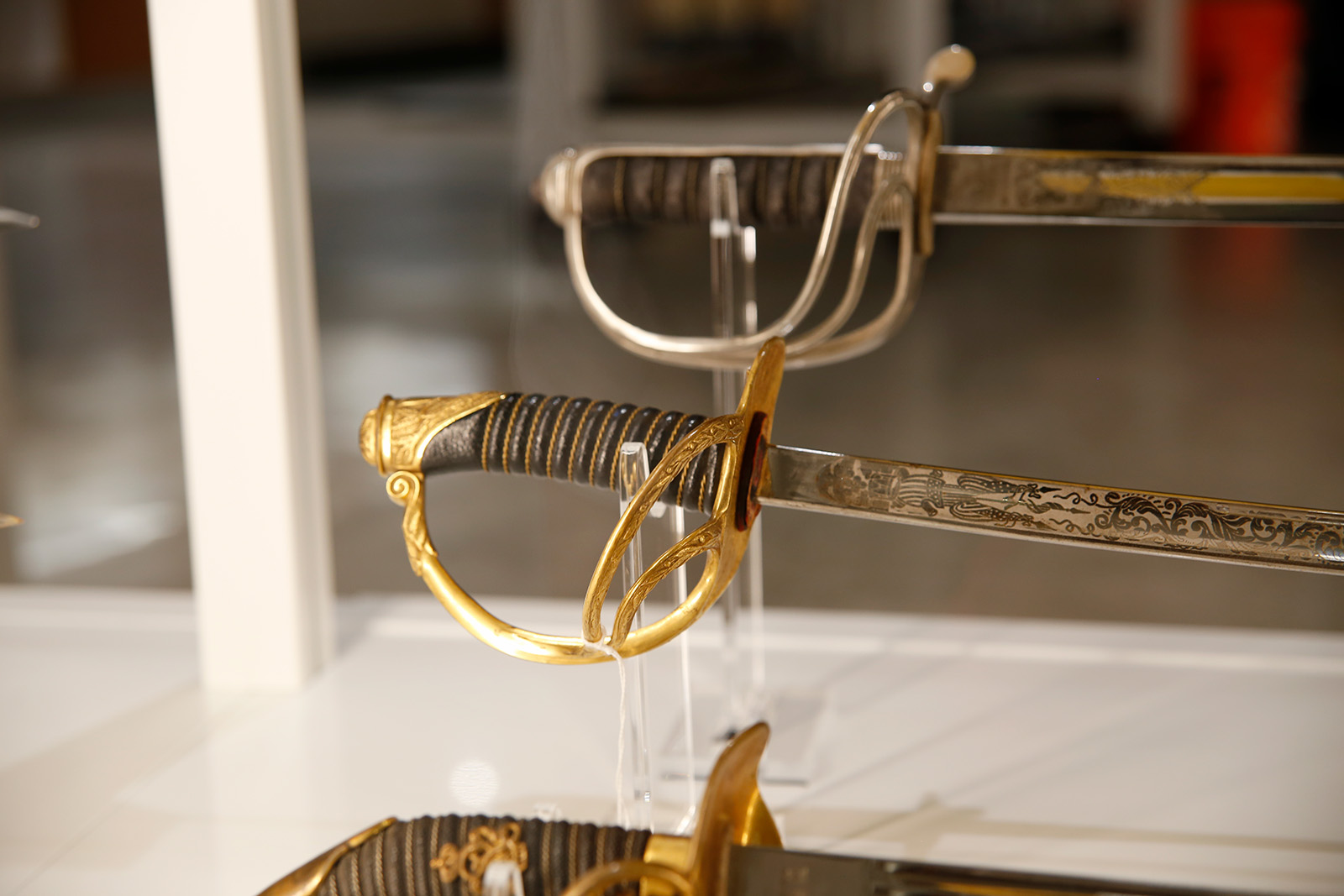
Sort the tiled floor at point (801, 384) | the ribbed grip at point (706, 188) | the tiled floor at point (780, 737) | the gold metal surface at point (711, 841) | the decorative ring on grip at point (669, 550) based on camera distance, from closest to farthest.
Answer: the gold metal surface at point (711, 841), the decorative ring on grip at point (669, 550), the tiled floor at point (780, 737), the ribbed grip at point (706, 188), the tiled floor at point (801, 384)

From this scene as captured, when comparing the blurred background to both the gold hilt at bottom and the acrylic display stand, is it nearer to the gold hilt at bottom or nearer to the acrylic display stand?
the acrylic display stand

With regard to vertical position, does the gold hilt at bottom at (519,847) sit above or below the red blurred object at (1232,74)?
below

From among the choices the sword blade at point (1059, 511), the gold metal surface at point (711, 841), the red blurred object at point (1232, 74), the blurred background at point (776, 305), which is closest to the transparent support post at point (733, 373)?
the sword blade at point (1059, 511)

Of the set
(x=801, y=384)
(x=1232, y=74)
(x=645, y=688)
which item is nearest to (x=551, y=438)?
(x=645, y=688)

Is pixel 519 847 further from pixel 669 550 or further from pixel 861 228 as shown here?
pixel 861 228

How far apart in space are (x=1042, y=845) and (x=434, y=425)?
1.73 ft

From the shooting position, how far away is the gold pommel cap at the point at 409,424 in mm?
814

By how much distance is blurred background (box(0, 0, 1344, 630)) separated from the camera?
2100 millimetres

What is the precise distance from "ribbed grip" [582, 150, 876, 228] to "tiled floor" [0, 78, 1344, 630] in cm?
94

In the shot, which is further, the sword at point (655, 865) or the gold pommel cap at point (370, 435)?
the gold pommel cap at point (370, 435)

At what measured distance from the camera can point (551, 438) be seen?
813 millimetres

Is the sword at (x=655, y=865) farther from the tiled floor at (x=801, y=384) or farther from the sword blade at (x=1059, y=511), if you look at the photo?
the tiled floor at (x=801, y=384)

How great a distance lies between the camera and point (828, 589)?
2.01 m

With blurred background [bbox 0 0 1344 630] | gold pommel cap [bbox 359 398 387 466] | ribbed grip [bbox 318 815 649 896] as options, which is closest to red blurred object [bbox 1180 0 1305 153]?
blurred background [bbox 0 0 1344 630]
